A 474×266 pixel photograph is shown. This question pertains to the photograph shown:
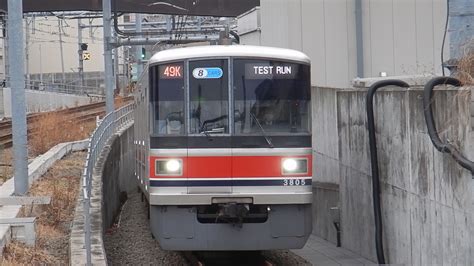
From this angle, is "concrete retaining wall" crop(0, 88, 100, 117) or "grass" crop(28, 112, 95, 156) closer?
"grass" crop(28, 112, 95, 156)

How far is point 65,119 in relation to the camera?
27.2 metres

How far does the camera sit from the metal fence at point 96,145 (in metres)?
8.15

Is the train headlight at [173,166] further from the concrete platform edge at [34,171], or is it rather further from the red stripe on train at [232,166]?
the concrete platform edge at [34,171]

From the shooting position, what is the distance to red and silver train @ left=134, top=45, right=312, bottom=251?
9828 mm

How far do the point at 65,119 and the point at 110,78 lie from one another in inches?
99.6

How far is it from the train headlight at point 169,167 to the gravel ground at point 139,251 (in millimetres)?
1983

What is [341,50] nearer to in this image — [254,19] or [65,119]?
[254,19]

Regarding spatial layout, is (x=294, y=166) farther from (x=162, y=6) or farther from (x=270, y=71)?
(x=162, y=6)

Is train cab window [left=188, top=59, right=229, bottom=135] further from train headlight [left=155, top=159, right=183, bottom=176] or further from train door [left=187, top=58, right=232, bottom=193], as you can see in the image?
train headlight [left=155, top=159, right=183, bottom=176]

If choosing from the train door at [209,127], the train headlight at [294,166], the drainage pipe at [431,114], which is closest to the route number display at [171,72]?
the train door at [209,127]

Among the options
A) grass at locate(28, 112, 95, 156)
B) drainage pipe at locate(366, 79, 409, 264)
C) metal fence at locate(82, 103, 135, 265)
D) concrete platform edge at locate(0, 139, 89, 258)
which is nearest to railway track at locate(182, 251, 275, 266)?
drainage pipe at locate(366, 79, 409, 264)

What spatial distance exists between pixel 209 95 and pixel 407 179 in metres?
2.85

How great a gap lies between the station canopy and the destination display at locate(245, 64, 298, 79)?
19385mm

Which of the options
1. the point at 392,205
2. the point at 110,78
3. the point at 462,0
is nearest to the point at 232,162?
the point at 392,205
